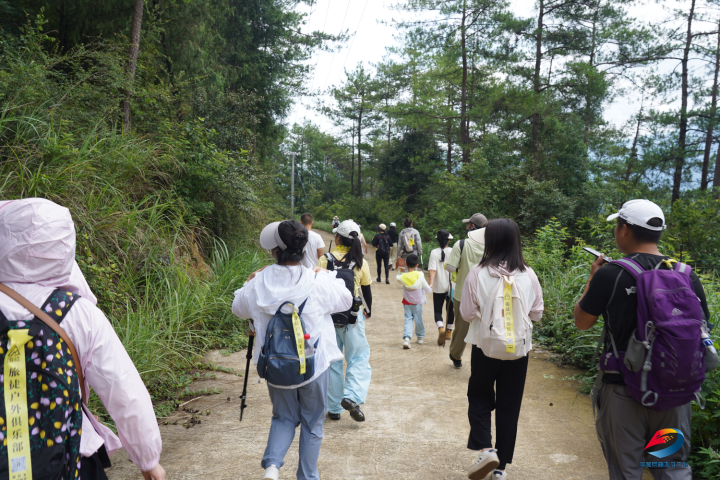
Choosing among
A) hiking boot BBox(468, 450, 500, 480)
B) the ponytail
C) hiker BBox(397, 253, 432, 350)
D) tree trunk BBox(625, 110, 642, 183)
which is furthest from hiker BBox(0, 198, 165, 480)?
tree trunk BBox(625, 110, 642, 183)

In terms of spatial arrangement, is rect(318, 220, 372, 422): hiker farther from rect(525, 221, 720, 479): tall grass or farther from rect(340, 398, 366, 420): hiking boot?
rect(525, 221, 720, 479): tall grass

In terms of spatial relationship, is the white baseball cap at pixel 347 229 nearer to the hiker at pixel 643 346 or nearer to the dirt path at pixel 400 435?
the dirt path at pixel 400 435

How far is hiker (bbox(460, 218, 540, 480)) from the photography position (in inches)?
125

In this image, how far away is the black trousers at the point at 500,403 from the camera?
330 centimetres

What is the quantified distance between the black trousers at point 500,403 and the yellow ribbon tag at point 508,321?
23cm

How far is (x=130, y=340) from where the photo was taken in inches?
192

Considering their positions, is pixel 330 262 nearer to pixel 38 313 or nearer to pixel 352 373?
pixel 352 373

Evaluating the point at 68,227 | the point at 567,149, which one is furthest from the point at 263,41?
the point at 68,227

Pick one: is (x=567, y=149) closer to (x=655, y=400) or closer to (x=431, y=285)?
(x=431, y=285)

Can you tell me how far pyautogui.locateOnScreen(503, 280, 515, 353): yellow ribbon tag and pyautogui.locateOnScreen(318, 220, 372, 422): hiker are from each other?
4.34 ft

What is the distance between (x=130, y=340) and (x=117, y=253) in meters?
1.50

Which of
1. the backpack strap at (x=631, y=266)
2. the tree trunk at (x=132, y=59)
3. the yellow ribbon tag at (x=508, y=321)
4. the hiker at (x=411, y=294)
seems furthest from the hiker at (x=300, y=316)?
the tree trunk at (x=132, y=59)

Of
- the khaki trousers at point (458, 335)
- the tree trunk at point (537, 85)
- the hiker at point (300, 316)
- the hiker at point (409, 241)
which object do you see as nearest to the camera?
the hiker at point (300, 316)

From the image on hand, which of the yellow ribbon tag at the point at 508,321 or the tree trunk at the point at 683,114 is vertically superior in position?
the tree trunk at the point at 683,114
